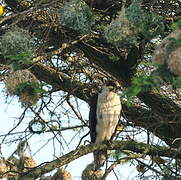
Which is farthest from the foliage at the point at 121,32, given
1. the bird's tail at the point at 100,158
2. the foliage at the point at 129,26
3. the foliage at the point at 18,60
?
the bird's tail at the point at 100,158

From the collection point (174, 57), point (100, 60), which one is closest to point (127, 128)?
point (100, 60)

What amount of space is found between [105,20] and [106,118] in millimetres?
888

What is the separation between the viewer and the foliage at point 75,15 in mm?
2854

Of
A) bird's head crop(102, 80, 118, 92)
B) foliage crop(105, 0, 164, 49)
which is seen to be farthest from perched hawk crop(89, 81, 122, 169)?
foliage crop(105, 0, 164, 49)

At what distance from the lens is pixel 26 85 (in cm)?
259

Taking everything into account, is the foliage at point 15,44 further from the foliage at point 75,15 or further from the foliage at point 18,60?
the foliage at point 18,60

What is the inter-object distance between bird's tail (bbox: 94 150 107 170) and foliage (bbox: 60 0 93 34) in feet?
3.97

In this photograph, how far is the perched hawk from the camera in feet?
13.9

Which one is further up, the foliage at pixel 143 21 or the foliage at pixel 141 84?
the foliage at pixel 143 21

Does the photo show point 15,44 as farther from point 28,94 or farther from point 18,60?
point 18,60

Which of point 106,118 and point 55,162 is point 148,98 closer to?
point 106,118

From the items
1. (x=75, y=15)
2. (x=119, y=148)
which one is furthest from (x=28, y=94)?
(x=119, y=148)

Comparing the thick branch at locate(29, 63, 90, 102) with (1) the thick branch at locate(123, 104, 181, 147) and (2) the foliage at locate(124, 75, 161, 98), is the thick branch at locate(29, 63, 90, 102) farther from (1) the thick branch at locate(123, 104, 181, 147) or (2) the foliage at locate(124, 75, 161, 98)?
(2) the foliage at locate(124, 75, 161, 98)

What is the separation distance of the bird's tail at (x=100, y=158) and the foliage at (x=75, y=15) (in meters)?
1.21
